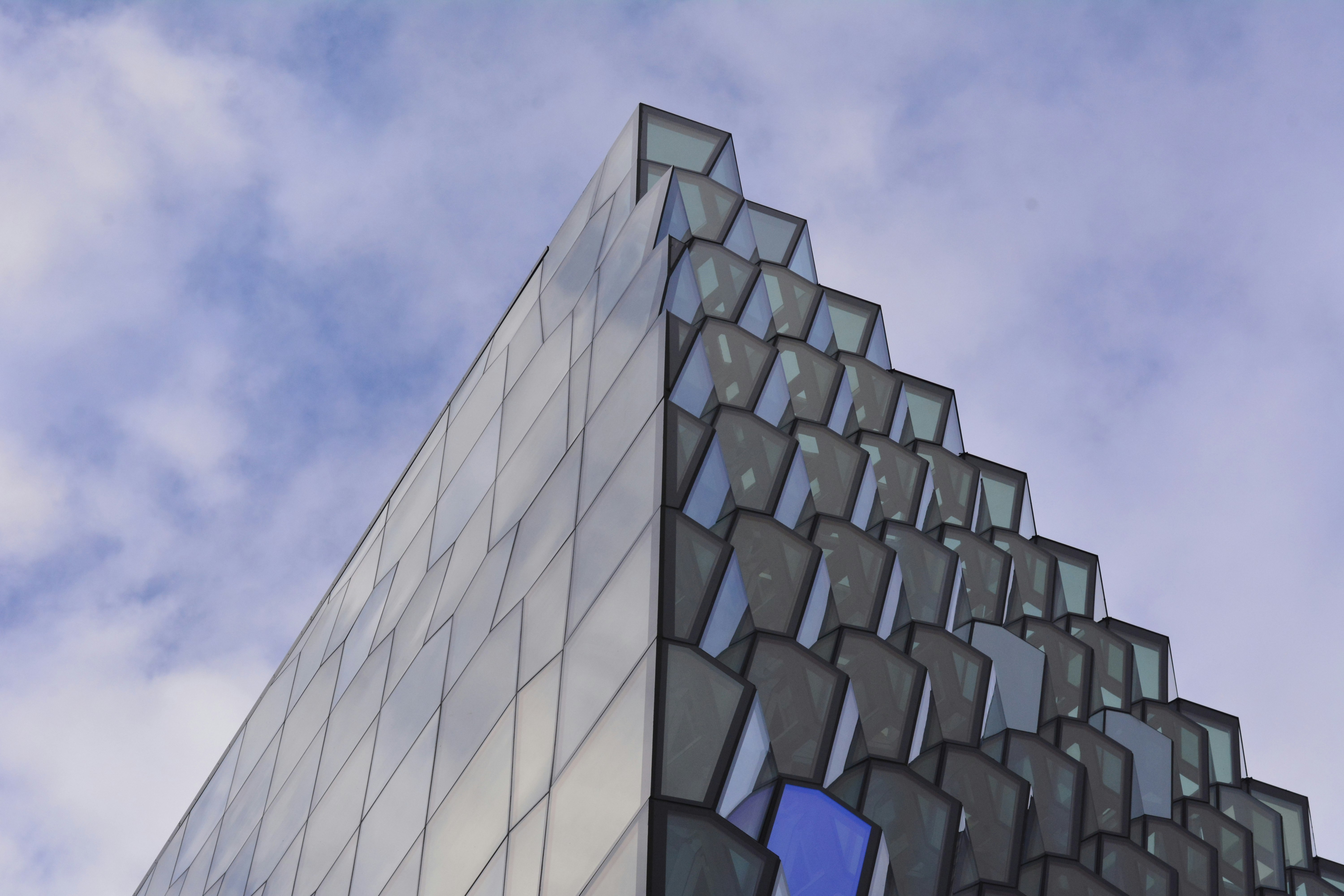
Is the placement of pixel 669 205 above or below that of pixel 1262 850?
above

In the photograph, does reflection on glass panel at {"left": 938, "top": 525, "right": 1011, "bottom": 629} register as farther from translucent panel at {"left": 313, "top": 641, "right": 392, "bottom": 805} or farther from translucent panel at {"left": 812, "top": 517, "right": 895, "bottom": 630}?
translucent panel at {"left": 313, "top": 641, "right": 392, "bottom": 805}

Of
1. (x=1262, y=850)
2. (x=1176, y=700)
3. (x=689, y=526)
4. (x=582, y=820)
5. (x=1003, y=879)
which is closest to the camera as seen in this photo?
(x=582, y=820)

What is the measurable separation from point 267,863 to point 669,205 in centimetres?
1231

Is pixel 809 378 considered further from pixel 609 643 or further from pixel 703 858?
pixel 703 858

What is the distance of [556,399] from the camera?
1675 centimetres

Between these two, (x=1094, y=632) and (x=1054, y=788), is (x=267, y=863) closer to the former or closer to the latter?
(x=1054, y=788)

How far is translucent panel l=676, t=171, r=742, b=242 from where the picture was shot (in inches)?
742

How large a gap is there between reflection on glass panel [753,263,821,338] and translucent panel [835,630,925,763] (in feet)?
22.8

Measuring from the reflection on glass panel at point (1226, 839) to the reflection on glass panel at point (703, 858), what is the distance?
15.4 m

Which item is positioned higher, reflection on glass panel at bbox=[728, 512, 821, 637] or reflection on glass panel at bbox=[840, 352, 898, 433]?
reflection on glass panel at bbox=[840, 352, 898, 433]

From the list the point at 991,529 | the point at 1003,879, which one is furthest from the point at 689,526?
the point at 991,529

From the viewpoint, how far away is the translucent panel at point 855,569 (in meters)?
15.2

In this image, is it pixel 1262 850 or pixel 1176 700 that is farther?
pixel 1176 700

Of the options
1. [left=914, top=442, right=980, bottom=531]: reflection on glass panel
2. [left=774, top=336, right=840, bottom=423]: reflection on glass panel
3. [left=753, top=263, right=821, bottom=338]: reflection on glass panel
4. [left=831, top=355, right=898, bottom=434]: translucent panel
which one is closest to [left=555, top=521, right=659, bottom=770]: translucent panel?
[left=774, top=336, right=840, bottom=423]: reflection on glass panel
